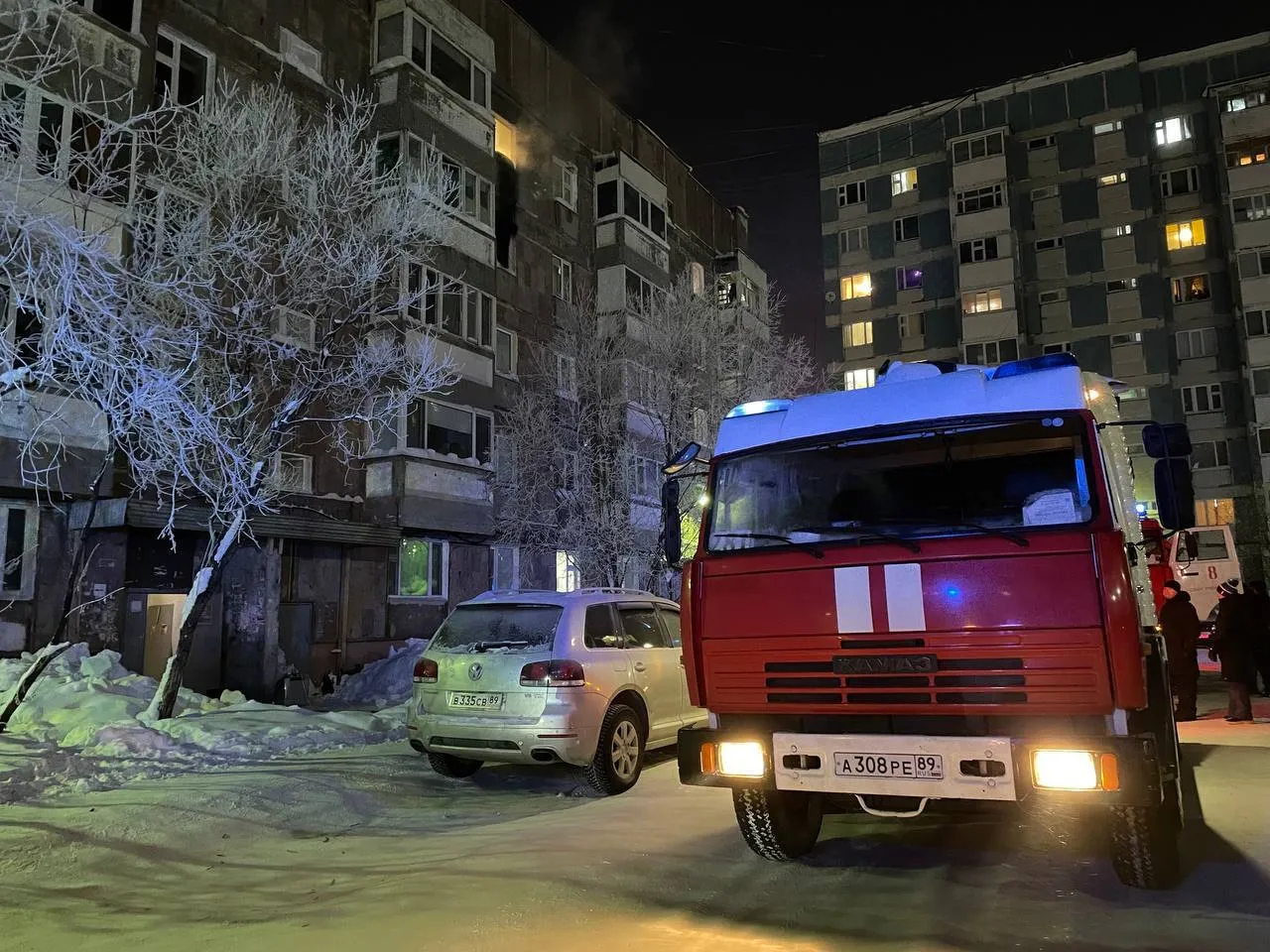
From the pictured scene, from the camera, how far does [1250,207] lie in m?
36.8

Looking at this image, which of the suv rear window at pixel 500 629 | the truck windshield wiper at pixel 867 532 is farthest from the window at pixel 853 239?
the truck windshield wiper at pixel 867 532

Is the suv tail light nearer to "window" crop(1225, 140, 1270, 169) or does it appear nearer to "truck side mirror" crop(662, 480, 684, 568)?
"truck side mirror" crop(662, 480, 684, 568)

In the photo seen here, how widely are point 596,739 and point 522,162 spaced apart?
21.9 metres

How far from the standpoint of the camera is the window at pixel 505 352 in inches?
974

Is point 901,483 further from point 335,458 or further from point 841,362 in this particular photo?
point 841,362

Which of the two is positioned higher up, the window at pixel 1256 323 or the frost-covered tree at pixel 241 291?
the window at pixel 1256 323

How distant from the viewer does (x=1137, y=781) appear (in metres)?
4.18

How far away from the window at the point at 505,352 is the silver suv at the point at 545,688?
16238 millimetres

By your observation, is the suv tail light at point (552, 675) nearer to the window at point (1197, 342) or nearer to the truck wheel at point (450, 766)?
the truck wheel at point (450, 766)

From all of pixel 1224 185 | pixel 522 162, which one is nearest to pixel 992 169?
pixel 1224 185

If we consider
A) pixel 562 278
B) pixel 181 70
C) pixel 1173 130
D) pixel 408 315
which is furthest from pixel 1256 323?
pixel 181 70

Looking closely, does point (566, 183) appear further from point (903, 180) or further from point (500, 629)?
point (903, 180)

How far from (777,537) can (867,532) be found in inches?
21.3

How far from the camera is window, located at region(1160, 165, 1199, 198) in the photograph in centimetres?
3894
